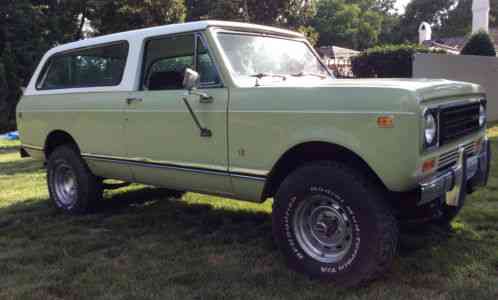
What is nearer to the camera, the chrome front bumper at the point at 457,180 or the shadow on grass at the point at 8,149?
the chrome front bumper at the point at 457,180

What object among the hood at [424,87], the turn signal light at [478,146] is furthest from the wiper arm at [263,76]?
the turn signal light at [478,146]

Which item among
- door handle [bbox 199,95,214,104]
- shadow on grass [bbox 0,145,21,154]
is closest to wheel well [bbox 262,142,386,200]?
door handle [bbox 199,95,214,104]

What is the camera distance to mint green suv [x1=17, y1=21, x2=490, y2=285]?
3.20 metres

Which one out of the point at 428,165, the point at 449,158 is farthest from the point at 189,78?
the point at 449,158

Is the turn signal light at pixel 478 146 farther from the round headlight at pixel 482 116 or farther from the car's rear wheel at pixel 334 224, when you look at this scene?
the car's rear wheel at pixel 334 224

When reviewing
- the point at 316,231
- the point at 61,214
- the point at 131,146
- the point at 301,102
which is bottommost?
the point at 61,214

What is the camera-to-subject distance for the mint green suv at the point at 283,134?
10.5ft

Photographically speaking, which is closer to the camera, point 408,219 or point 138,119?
point 408,219

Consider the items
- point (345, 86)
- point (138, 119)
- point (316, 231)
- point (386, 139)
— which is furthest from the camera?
point (138, 119)

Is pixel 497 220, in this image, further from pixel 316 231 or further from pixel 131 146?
pixel 131 146

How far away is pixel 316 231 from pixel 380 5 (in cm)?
7468

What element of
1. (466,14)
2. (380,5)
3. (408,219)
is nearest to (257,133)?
(408,219)

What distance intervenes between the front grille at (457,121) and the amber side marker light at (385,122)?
446 mm

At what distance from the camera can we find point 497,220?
15.5 ft
